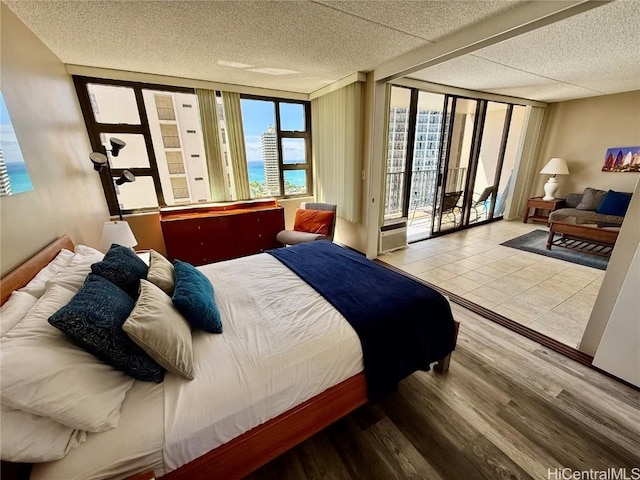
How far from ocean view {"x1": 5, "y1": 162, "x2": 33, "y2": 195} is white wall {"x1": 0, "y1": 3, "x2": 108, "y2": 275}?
1.9 inches

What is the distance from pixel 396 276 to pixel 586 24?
2.42 metres

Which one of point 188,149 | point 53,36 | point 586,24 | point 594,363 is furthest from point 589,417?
point 188,149

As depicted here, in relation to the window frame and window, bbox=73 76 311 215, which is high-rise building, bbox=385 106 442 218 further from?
the window frame

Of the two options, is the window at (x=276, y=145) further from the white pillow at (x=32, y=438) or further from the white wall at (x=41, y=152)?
the white pillow at (x=32, y=438)

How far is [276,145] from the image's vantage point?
413 centimetres

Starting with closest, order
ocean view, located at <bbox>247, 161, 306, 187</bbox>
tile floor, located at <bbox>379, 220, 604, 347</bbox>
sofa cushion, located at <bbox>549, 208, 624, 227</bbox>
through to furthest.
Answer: tile floor, located at <bbox>379, 220, 604, 347</bbox>, sofa cushion, located at <bbox>549, 208, 624, 227</bbox>, ocean view, located at <bbox>247, 161, 306, 187</bbox>

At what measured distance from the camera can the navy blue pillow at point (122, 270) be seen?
1.38 metres

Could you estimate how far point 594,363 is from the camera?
5.97 ft

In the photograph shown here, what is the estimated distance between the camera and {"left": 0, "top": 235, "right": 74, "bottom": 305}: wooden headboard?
1.10 metres

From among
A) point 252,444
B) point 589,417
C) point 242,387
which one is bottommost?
point 589,417

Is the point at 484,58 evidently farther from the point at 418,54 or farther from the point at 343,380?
the point at 343,380

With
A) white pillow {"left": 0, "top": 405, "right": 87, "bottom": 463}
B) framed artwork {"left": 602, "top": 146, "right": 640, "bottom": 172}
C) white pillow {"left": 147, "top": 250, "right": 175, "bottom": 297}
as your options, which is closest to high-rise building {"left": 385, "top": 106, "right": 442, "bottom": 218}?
framed artwork {"left": 602, "top": 146, "right": 640, "bottom": 172}

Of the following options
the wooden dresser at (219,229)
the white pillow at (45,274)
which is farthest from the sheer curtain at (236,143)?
the white pillow at (45,274)

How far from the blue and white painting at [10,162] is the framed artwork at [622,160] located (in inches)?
292
